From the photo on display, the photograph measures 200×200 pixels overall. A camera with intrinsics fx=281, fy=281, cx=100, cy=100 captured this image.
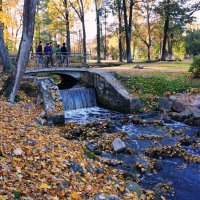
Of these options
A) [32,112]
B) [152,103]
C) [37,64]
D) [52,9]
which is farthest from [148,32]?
[32,112]

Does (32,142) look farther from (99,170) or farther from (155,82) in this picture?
(155,82)

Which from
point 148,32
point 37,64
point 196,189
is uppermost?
point 148,32

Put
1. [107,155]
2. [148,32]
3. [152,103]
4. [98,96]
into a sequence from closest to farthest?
[107,155], [152,103], [98,96], [148,32]

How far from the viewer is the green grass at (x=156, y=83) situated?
1717 cm

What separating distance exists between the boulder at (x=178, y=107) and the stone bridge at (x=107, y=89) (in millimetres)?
1821

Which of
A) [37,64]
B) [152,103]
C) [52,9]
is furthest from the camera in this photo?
[52,9]

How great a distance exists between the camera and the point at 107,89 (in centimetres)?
1770

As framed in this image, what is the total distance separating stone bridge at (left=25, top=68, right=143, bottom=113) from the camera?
1572 centimetres

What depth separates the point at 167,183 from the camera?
7609mm

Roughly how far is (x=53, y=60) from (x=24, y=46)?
33.2 ft

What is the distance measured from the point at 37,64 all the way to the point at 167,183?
15.6 m

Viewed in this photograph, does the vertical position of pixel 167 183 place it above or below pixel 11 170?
below

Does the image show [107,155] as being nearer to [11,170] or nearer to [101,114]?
[11,170]

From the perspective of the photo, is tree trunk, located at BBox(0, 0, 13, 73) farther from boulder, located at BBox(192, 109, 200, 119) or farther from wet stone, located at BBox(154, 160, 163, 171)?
wet stone, located at BBox(154, 160, 163, 171)
